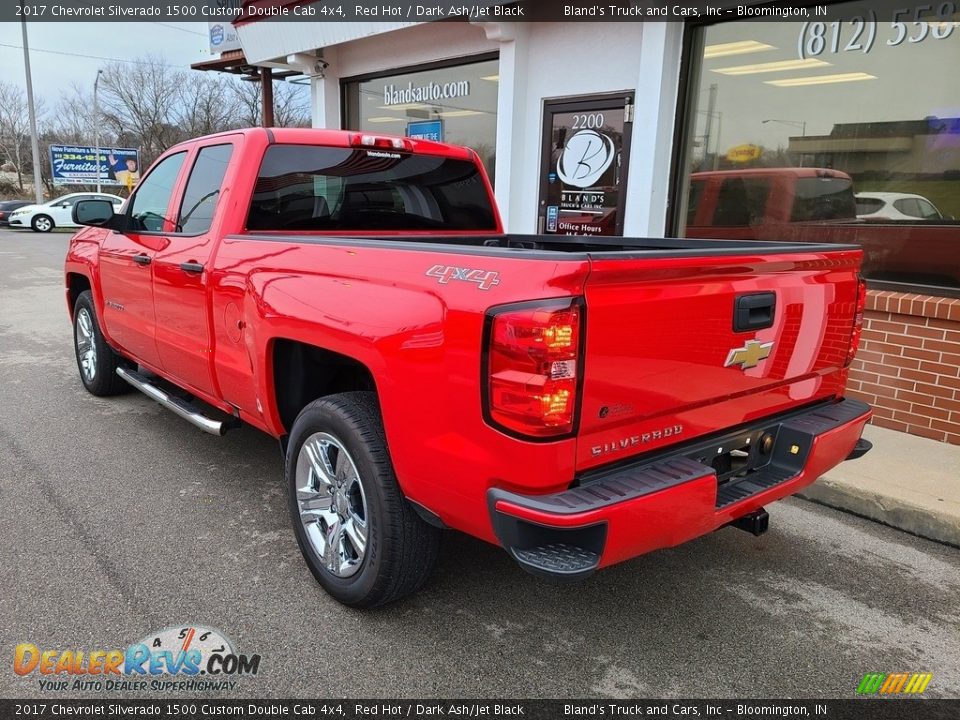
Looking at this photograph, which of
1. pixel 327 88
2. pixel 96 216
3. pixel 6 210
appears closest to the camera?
pixel 96 216

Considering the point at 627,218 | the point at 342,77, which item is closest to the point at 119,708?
the point at 627,218

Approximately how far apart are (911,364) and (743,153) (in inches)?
94.4

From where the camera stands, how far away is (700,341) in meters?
2.35

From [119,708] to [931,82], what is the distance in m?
6.10

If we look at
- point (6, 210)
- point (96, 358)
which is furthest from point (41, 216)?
point (96, 358)

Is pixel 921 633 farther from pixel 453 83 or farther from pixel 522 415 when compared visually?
pixel 453 83

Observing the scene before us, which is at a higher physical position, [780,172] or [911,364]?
[780,172]

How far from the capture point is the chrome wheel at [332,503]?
2768mm

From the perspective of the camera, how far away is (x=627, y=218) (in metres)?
6.83

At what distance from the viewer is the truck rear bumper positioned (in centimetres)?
204

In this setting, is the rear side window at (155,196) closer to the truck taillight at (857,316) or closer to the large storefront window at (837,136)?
the truck taillight at (857,316)

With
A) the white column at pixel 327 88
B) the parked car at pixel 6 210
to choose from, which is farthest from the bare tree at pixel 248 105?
the white column at pixel 327 88

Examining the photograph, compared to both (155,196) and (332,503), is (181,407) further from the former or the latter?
(332,503)

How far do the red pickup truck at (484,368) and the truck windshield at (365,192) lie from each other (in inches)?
0.5
